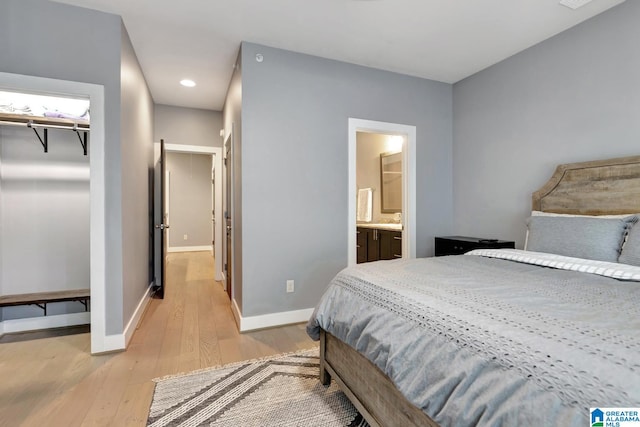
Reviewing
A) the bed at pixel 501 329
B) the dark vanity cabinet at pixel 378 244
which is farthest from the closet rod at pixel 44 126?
the dark vanity cabinet at pixel 378 244

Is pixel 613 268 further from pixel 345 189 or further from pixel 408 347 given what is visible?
pixel 345 189

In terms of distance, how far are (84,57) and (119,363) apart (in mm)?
2267

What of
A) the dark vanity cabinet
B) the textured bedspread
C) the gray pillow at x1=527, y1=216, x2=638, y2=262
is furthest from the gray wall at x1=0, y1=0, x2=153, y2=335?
the gray pillow at x1=527, y1=216, x2=638, y2=262

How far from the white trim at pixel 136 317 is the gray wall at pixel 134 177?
2.1 inches

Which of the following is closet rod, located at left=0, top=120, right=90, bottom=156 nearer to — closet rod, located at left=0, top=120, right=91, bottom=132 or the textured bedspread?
closet rod, located at left=0, top=120, right=91, bottom=132

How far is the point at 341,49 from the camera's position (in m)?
2.94

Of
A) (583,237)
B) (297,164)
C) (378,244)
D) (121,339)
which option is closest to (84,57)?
(297,164)

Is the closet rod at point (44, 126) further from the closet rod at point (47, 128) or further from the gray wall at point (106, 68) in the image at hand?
the gray wall at point (106, 68)

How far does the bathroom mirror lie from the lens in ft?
15.3

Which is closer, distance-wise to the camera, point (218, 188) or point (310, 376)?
point (310, 376)

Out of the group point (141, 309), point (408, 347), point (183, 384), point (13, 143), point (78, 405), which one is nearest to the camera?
point (408, 347)

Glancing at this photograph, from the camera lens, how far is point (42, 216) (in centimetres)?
279

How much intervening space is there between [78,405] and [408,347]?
74.6 inches

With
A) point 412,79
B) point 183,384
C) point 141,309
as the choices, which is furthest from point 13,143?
point 412,79
